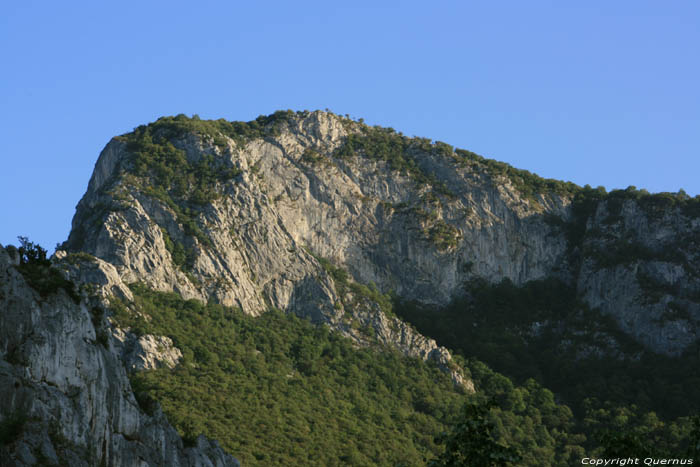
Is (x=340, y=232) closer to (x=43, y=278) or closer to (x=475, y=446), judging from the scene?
(x=43, y=278)

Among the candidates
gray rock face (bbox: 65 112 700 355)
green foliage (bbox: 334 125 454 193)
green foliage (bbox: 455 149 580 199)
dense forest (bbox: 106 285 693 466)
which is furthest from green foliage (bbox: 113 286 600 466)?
green foliage (bbox: 455 149 580 199)

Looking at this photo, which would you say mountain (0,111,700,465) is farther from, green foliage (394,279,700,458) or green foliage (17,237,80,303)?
green foliage (17,237,80,303)

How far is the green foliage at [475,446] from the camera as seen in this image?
35.2 meters

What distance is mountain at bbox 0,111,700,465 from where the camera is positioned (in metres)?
120

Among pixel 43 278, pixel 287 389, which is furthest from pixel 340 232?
pixel 43 278

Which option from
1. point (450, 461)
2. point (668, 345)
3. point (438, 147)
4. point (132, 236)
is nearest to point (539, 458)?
point (668, 345)

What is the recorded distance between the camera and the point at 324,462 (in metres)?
102

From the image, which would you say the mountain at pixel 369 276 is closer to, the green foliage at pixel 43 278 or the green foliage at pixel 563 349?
the green foliage at pixel 563 349

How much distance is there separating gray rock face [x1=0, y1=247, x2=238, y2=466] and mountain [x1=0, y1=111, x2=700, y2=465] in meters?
44.0

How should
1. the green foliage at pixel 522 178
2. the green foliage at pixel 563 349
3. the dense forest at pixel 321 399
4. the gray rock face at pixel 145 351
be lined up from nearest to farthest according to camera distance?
the dense forest at pixel 321 399 < the gray rock face at pixel 145 351 < the green foliage at pixel 563 349 < the green foliage at pixel 522 178

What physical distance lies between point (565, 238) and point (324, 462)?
72143 mm

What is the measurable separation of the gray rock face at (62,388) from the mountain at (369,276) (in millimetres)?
43986

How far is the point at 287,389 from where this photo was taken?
390 feet

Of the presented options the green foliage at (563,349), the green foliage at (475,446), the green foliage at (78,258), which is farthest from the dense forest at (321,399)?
the green foliage at (475,446)
